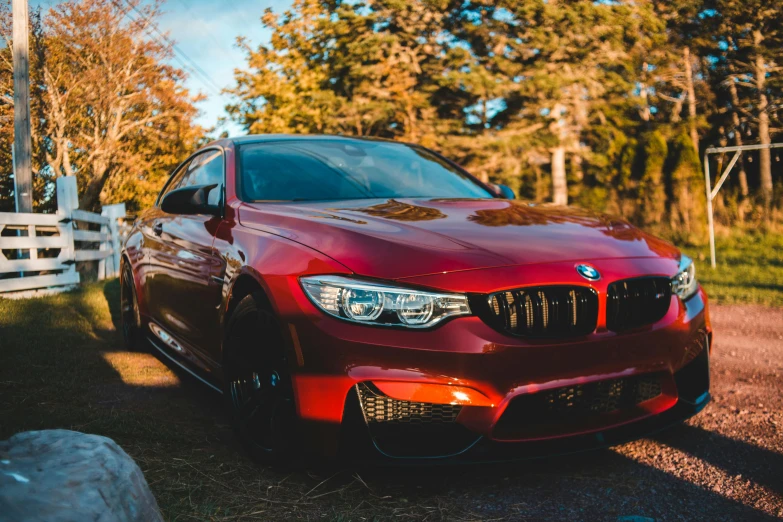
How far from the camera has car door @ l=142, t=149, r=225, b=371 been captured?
347cm

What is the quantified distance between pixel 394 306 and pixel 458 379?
33cm

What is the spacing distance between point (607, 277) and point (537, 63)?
68.0ft

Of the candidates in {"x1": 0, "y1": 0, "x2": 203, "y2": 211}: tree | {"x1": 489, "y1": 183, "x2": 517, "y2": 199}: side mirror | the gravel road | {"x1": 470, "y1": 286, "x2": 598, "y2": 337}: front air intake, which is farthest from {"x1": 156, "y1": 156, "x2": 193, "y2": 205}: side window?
{"x1": 0, "y1": 0, "x2": 203, "y2": 211}: tree

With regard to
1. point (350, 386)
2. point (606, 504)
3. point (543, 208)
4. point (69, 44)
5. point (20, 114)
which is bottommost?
point (606, 504)

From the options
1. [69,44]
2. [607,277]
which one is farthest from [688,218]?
[607,277]

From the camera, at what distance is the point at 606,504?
258cm

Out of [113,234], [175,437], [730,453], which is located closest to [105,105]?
[113,234]

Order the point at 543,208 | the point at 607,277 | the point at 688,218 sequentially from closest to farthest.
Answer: the point at 607,277 → the point at 543,208 → the point at 688,218

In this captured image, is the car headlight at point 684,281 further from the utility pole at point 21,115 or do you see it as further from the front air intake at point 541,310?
the utility pole at point 21,115

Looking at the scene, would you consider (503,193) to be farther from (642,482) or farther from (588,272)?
(642,482)

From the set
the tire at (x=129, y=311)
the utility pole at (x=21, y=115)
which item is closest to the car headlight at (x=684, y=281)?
the tire at (x=129, y=311)

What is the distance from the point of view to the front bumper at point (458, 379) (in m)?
2.41

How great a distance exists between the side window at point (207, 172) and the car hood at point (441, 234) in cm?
52

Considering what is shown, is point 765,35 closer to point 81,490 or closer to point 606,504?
point 606,504
